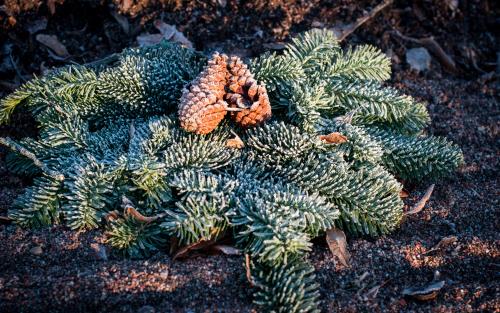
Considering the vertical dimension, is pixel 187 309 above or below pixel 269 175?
below

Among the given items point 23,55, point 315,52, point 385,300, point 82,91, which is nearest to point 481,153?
point 315,52

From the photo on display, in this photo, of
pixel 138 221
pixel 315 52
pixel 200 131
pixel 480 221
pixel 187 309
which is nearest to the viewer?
pixel 187 309

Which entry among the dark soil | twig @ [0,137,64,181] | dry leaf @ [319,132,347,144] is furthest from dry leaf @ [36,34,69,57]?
dry leaf @ [319,132,347,144]

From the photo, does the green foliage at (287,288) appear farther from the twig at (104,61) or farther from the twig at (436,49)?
the twig at (436,49)

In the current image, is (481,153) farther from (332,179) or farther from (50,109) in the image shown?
(50,109)

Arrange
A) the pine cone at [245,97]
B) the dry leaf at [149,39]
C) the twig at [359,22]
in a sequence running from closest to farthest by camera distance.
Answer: the pine cone at [245,97] → the dry leaf at [149,39] → the twig at [359,22]

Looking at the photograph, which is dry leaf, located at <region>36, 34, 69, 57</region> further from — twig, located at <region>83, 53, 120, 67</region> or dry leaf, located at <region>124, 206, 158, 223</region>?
dry leaf, located at <region>124, 206, 158, 223</region>

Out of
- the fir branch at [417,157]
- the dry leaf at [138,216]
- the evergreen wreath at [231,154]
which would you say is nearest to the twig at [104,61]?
the evergreen wreath at [231,154]
